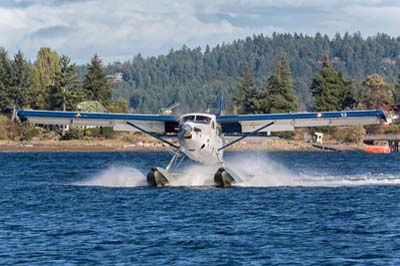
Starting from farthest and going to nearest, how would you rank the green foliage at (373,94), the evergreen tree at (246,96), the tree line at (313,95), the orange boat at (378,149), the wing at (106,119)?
the green foliage at (373,94)
the evergreen tree at (246,96)
the tree line at (313,95)
the orange boat at (378,149)
the wing at (106,119)

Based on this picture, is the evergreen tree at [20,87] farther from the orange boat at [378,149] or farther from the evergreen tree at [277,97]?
the orange boat at [378,149]

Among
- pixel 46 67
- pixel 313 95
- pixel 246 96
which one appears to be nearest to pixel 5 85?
pixel 46 67

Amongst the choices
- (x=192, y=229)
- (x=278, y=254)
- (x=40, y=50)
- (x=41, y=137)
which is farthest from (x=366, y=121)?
(x=40, y=50)

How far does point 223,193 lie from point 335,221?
6749mm

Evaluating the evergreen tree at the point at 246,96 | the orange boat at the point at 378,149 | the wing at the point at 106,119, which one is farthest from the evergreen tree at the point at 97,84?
the wing at the point at 106,119

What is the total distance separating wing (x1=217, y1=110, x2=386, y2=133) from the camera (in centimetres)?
2995

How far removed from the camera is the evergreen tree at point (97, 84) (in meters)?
100

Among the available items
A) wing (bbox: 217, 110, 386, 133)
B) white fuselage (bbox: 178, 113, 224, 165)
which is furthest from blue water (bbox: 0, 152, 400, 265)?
wing (bbox: 217, 110, 386, 133)

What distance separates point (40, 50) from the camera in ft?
384

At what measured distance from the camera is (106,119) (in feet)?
104

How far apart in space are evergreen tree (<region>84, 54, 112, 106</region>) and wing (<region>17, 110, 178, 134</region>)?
67.5 m

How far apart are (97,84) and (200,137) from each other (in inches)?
2909

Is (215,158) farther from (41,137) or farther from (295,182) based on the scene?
(41,137)

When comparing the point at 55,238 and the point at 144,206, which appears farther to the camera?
the point at 144,206
